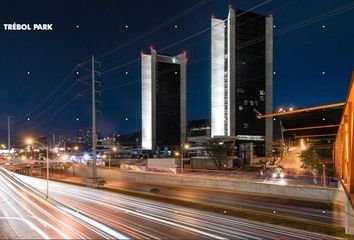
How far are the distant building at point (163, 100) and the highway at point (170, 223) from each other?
92.4m

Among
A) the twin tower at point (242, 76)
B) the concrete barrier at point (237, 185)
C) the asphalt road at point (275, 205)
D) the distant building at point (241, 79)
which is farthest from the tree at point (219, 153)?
the asphalt road at point (275, 205)

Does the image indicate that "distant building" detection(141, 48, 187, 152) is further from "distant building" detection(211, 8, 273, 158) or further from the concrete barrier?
the concrete barrier

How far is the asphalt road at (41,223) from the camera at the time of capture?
65.9 ft

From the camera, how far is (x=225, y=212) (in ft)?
90.4

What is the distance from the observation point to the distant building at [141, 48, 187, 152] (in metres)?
126

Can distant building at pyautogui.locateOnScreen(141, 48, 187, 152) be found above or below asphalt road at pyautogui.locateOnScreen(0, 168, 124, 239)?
above

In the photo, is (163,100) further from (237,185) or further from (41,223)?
(41,223)

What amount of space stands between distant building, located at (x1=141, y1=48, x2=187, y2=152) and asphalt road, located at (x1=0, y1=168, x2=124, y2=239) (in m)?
91.9

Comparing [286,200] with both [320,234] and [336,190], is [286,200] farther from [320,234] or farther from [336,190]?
[320,234]

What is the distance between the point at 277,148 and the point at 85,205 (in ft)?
269

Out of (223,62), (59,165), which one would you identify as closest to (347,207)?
(223,62)

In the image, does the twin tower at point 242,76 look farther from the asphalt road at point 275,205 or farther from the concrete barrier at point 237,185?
the asphalt road at point 275,205

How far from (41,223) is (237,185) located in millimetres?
26022

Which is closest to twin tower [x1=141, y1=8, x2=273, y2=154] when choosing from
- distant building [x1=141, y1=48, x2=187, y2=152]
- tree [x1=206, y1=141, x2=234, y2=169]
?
tree [x1=206, y1=141, x2=234, y2=169]
